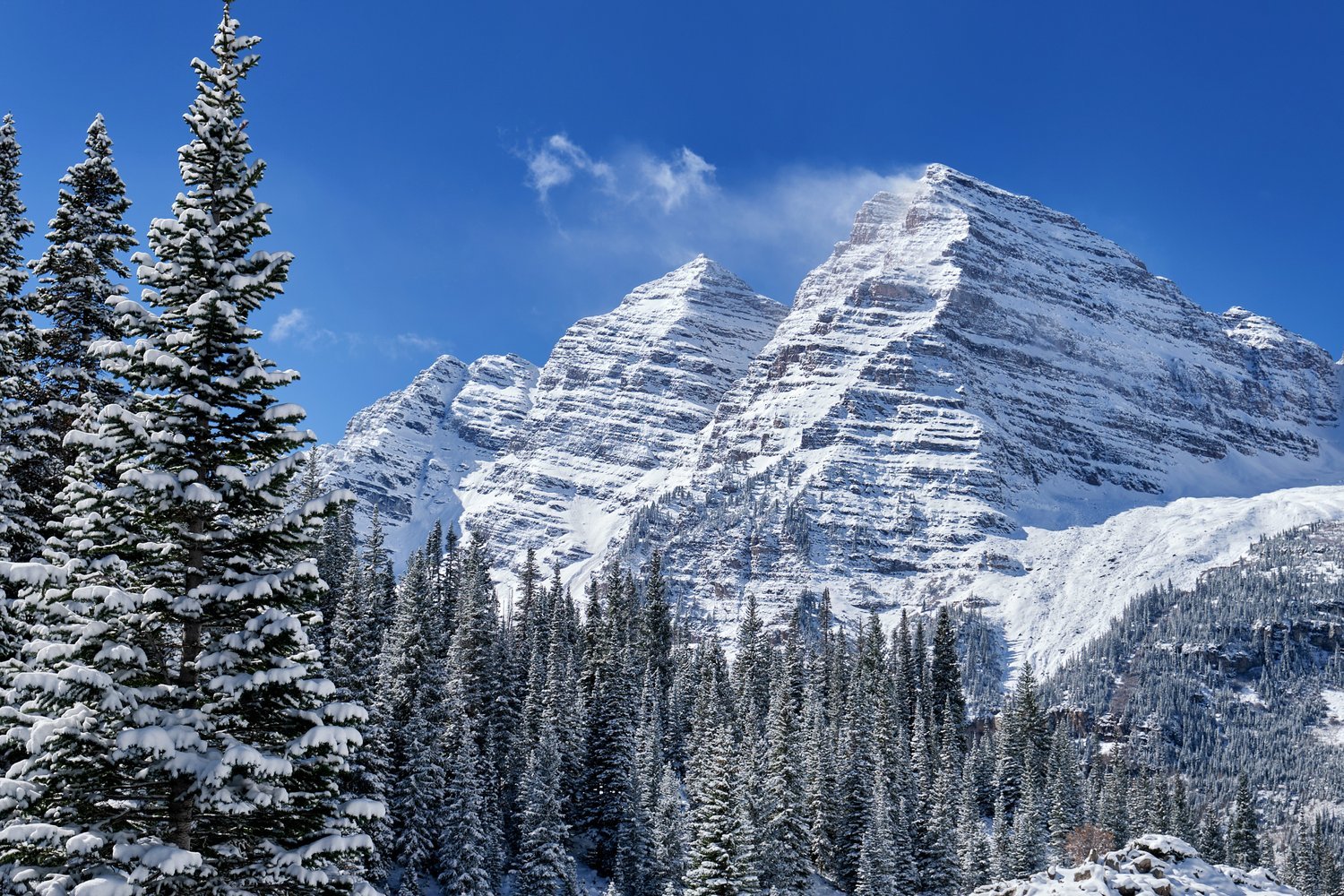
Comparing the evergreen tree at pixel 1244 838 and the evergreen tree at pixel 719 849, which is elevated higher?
the evergreen tree at pixel 719 849

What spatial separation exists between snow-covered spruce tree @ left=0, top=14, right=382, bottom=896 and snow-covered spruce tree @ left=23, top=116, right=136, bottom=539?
12785 mm

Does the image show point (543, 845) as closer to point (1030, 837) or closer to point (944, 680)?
point (1030, 837)

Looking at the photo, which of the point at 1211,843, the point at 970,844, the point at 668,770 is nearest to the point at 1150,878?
the point at 668,770

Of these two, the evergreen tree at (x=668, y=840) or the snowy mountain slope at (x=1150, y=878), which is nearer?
the snowy mountain slope at (x=1150, y=878)

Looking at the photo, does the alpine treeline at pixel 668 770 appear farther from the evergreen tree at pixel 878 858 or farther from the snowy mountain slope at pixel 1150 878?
the snowy mountain slope at pixel 1150 878

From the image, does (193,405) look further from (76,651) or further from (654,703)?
(654,703)

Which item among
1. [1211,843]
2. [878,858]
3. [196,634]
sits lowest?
[1211,843]

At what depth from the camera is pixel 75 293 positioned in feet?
85.7

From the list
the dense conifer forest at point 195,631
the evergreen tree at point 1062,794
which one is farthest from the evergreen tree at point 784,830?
the evergreen tree at point 1062,794

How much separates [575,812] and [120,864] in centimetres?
6794

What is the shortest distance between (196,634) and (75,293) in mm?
16216

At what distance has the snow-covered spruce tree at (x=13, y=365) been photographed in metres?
23.7

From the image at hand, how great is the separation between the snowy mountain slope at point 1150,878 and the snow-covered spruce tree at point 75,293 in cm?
2589

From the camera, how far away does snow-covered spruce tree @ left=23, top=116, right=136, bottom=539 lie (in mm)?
25641
